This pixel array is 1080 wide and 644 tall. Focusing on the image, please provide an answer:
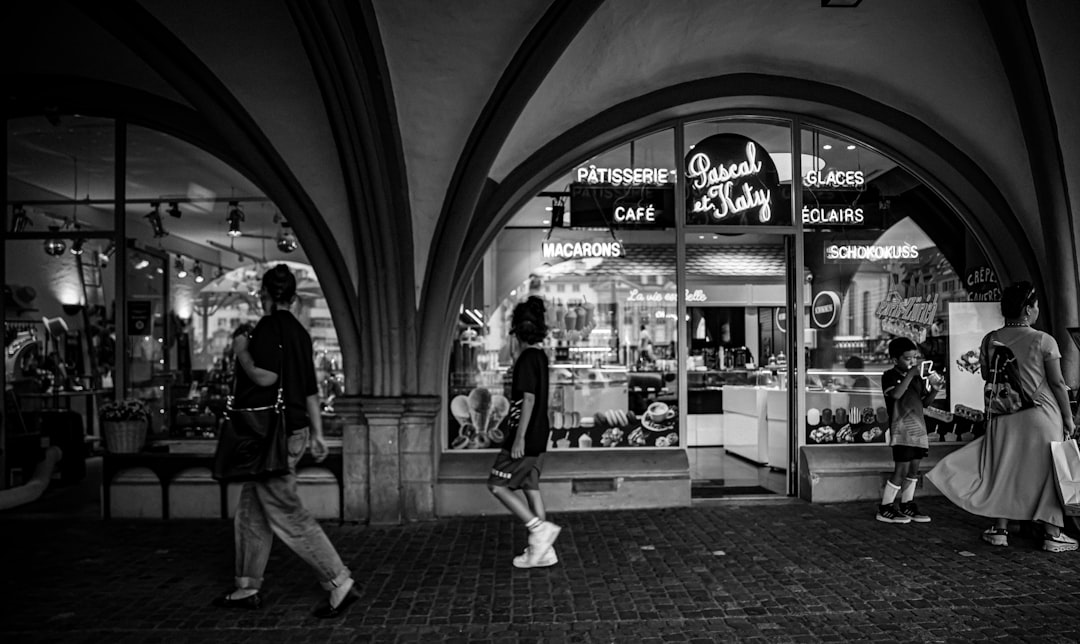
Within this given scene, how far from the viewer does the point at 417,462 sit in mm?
6559

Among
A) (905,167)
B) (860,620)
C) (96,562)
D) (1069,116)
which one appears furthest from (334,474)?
(1069,116)

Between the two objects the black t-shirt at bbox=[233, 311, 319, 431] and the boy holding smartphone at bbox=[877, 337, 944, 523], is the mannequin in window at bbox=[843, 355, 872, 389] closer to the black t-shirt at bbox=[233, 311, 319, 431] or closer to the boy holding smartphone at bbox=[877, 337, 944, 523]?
the boy holding smartphone at bbox=[877, 337, 944, 523]

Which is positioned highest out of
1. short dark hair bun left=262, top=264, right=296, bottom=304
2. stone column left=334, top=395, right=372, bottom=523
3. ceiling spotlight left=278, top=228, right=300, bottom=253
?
ceiling spotlight left=278, top=228, right=300, bottom=253

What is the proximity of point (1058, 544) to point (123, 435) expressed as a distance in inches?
314

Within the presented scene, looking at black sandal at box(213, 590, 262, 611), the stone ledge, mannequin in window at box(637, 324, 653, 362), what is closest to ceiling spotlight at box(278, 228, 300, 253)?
mannequin in window at box(637, 324, 653, 362)

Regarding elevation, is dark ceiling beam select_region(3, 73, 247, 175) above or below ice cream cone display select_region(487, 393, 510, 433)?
above

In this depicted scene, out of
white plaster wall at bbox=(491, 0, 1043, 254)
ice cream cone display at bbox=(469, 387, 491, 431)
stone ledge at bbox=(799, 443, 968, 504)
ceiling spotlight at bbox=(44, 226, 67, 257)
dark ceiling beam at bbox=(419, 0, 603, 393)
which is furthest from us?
ceiling spotlight at bbox=(44, 226, 67, 257)

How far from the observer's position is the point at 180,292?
7.93m

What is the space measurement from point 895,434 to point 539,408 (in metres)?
3.49

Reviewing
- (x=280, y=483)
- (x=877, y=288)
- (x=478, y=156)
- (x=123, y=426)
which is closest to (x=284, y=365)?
(x=280, y=483)

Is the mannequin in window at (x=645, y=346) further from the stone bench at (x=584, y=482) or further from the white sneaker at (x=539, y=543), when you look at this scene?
the white sneaker at (x=539, y=543)

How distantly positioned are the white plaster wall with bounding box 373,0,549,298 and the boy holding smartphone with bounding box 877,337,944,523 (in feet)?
14.1

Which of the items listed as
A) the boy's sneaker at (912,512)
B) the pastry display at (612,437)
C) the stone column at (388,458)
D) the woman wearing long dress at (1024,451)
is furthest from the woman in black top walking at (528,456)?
the boy's sneaker at (912,512)

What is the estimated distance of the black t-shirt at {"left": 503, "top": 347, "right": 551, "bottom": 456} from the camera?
5184mm
